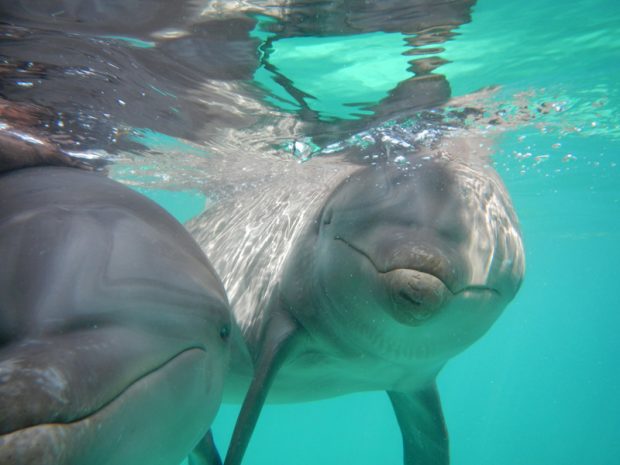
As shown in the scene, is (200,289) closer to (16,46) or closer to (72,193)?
(72,193)

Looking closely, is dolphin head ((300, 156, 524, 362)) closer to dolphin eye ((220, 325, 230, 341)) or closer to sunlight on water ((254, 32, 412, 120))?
dolphin eye ((220, 325, 230, 341))

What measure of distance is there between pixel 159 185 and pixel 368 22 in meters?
12.1

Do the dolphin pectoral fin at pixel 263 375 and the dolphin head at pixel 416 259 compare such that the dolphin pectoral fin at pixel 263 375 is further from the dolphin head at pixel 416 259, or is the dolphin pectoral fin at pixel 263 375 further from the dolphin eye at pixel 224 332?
the dolphin eye at pixel 224 332

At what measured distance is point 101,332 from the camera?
2090 millimetres

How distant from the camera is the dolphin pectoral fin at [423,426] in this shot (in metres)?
5.71

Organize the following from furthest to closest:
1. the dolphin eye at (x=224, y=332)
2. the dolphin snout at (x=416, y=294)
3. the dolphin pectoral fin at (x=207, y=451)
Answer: the dolphin pectoral fin at (x=207, y=451)
the dolphin snout at (x=416, y=294)
the dolphin eye at (x=224, y=332)

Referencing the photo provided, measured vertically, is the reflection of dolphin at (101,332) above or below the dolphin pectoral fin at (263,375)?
above

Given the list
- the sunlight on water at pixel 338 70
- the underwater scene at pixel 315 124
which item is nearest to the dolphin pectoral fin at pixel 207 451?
the underwater scene at pixel 315 124

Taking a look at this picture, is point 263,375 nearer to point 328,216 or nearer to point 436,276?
point 328,216

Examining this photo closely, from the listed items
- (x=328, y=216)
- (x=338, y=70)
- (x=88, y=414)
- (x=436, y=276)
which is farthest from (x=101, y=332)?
(x=338, y=70)

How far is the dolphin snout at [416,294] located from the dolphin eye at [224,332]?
1.09m

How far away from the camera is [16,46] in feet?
20.1

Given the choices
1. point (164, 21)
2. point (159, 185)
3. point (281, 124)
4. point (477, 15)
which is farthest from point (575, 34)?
point (159, 185)

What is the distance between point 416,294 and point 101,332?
1.83 meters
